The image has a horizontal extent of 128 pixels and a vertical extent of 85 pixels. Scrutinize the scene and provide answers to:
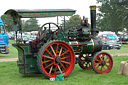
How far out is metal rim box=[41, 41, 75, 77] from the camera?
816 cm

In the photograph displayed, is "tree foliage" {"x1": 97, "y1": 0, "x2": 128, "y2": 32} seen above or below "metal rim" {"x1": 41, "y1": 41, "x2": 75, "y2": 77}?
above

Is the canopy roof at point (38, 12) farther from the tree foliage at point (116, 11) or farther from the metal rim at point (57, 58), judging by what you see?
the tree foliage at point (116, 11)

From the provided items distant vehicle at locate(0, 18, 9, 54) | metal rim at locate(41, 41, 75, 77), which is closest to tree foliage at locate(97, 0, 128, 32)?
distant vehicle at locate(0, 18, 9, 54)

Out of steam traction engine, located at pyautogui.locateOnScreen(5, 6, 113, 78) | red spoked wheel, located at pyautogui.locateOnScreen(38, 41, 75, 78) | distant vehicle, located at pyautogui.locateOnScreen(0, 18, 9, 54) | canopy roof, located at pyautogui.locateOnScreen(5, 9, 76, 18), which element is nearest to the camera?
canopy roof, located at pyautogui.locateOnScreen(5, 9, 76, 18)

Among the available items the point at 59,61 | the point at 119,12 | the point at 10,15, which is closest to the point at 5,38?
the point at 10,15

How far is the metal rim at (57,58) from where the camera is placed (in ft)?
26.8

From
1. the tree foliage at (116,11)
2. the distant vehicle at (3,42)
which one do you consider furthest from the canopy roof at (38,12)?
the tree foliage at (116,11)

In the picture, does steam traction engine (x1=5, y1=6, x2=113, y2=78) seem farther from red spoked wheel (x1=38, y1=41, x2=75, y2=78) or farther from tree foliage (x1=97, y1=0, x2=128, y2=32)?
tree foliage (x1=97, y1=0, x2=128, y2=32)

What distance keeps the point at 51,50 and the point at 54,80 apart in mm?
→ 1057

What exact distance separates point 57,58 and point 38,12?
5.53 ft

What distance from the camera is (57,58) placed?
8.20 m

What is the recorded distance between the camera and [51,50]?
27.4ft

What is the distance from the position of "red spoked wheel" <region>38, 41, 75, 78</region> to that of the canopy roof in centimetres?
98

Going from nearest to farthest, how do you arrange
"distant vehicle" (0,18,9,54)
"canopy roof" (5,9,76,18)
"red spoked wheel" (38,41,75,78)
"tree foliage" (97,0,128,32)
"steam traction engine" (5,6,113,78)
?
"canopy roof" (5,9,76,18)
"red spoked wheel" (38,41,75,78)
"steam traction engine" (5,6,113,78)
"distant vehicle" (0,18,9,54)
"tree foliage" (97,0,128,32)
